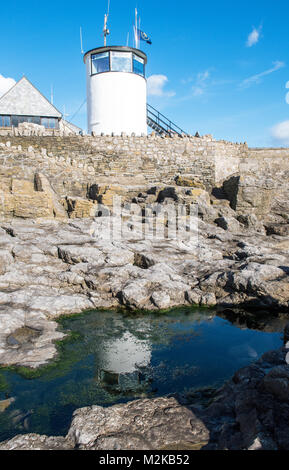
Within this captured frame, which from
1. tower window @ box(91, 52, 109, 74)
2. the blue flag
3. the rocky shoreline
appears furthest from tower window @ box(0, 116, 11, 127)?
the blue flag

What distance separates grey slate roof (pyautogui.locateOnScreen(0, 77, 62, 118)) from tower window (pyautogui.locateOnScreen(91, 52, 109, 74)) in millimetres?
6383

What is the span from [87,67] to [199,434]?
123 feet

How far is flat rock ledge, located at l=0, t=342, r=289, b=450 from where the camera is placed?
4484mm

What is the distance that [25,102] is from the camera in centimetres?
3616

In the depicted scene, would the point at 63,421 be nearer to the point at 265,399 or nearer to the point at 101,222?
the point at 265,399

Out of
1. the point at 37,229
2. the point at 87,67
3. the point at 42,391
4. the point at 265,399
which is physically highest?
the point at 87,67

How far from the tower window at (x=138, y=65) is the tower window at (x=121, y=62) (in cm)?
68

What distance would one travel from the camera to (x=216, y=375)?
284 inches

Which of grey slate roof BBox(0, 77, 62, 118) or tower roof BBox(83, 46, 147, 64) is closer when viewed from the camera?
tower roof BBox(83, 46, 147, 64)

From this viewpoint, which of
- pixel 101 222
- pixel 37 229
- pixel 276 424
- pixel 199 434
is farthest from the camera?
pixel 101 222

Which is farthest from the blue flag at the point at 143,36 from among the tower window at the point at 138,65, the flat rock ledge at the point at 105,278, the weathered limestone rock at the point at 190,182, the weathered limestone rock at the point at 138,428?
the weathered limestone rock at the point at 138,428

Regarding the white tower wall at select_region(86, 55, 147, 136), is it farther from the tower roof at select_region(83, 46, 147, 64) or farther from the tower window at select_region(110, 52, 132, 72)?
the tower roof at select_region(83, 46, 147, 64)

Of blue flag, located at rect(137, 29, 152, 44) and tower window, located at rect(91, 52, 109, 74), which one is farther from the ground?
blue flag, located at rect(137, 29, 152, 44)

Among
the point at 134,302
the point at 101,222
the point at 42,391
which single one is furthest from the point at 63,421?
the point at 101,222
